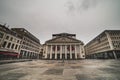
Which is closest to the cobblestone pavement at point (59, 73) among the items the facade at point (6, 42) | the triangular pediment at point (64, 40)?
the facade at point (6, 42)

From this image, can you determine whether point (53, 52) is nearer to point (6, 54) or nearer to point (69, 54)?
point (69, 54)

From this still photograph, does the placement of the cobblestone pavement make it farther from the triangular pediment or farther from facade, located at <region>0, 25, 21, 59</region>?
the triangular pediment

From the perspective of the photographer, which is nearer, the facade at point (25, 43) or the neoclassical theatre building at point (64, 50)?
the facade at point (25, 43)

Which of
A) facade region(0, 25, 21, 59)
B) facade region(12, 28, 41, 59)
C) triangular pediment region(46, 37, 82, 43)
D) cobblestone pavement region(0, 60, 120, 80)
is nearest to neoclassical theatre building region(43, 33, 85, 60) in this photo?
triangular pediment region(46, 37, 82, 43)

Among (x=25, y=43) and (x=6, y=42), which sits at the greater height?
(x=25, y=43)

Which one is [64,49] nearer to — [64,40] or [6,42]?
[64,40]

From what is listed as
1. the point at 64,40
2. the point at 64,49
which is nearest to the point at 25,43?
the point at 64,49

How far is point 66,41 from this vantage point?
200 feet

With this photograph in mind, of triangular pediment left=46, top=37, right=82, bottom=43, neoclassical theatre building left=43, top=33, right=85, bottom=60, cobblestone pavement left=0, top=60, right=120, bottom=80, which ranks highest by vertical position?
triangular pediment left=46, top=37, right=82, bottom=43

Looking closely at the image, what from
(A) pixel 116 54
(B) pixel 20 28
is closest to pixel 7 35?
(B) pixel 20 28

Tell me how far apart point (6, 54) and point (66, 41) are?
4081cm

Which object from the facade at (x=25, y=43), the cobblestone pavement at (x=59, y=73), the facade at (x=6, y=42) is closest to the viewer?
the cobblestone pavement at (x=59, y=73)

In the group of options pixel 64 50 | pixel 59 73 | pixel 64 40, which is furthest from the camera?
pixel 64 40

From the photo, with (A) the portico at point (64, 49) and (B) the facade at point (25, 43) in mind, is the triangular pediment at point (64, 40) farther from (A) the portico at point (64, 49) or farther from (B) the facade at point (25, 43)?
(B) the facade at point (25, 43)
